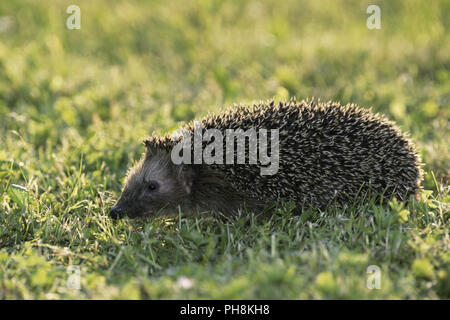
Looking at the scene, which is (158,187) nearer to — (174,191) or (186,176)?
(174,191)

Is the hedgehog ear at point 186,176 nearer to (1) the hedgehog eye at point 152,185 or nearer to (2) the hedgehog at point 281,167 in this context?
(2) the hedgehog at point 281,167

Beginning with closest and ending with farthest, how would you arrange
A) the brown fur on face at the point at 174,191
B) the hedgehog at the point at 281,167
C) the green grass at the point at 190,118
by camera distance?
the green grass at the point at 190,118 → the hedgehog at the point at 281,167 → the brown fur on face at the point at 174,191

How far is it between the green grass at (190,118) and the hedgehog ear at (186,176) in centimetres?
35

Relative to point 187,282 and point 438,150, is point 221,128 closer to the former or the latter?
point 187,282

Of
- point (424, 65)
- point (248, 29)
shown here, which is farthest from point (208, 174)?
point (248, 29)

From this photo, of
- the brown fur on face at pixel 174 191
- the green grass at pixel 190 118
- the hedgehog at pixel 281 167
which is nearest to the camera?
the green grass at pixel 190 118

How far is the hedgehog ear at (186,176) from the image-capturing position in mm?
5195

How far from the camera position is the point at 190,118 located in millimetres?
7492

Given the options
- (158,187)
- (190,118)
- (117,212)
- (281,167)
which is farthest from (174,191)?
(190,118)

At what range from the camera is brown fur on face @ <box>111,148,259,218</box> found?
16.9 feet

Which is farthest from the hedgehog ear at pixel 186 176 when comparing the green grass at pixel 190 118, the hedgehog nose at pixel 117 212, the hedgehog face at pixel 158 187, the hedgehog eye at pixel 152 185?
the hedgehog nose at pixel 117 212

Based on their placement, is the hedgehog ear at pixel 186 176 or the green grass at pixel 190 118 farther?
the hedgehog ear at pixel 186 176

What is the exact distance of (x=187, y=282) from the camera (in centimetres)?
374
